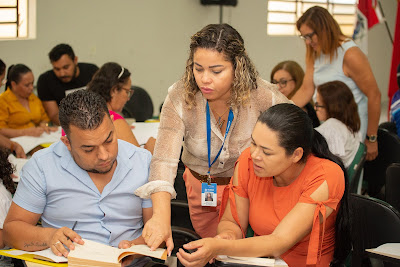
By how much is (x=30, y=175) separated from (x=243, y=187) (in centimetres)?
88

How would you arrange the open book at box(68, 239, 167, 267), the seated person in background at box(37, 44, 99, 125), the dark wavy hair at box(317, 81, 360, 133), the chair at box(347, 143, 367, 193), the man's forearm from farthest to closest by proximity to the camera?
the seated person in background at box(37, 44, 99, 125)
the dark wavy hair at box(317, 81, 360, 133)
the chair at box(347, 143, 367, 193)
the man's forearm
the open book at box(68, 239, 167, 267)

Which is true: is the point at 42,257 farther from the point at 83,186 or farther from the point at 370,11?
the point at 370,11

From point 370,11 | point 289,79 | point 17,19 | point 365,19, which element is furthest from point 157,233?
point 370,11

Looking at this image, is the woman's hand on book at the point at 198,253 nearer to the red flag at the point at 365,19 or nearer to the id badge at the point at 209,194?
the id badge at the point at 209,194

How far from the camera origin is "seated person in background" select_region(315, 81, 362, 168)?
3.43 m

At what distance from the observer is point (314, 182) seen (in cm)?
198

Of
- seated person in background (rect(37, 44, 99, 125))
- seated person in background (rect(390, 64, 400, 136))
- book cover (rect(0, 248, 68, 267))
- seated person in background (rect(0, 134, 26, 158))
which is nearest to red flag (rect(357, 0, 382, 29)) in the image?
seated person in background (rect(390, 64, 400, 136))

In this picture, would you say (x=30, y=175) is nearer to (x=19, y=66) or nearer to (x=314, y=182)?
(x=314, y=182)

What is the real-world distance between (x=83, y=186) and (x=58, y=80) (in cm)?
323

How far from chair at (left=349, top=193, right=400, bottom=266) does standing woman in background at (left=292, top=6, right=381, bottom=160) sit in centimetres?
154

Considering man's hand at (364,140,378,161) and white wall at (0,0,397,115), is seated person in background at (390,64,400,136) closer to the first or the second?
man's hand at (364,140,378,161)

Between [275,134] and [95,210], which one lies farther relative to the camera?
[95,210]

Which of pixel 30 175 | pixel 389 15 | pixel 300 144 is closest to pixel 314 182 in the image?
pixel 300 144

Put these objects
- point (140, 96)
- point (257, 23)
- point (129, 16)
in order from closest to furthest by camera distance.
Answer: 1. point (140, 96)
2. point (129, 16)
3. point (257, 23)
